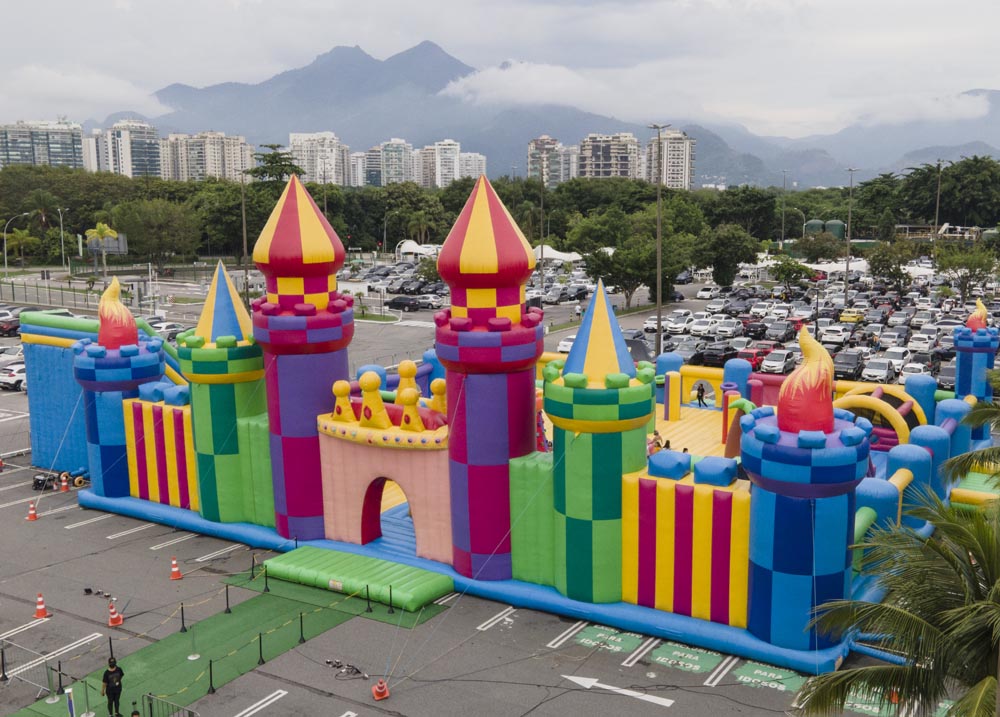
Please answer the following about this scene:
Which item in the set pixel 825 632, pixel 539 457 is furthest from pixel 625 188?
pixel 825 632

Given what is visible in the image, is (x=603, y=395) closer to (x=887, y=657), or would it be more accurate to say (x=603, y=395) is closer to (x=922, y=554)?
(x=887, y=657)

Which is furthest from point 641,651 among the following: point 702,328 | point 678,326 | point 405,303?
point 405,303

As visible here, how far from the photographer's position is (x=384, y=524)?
77.3 feet

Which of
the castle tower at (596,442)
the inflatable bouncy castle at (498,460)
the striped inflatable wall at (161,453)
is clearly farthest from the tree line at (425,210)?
the castle tower at (596,442)

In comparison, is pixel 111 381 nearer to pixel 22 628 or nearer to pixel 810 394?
pixel 22 628

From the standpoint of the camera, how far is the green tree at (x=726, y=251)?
251ft

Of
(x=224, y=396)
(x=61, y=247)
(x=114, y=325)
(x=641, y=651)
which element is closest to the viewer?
(x=641, y=651)

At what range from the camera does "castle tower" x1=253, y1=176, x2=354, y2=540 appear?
72.5 feet

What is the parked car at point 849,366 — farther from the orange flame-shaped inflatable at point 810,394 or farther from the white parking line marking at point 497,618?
the orange flame-shaped inflatable at point 810,394

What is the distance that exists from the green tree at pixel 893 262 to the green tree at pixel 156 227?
60352mm

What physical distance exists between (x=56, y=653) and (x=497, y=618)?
26.8 ft

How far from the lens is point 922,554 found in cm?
1109

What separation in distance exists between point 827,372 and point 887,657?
516 cm

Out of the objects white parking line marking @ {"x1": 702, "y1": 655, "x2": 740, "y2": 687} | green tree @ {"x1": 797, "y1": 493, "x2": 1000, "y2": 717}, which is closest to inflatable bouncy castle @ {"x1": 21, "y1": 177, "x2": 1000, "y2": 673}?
white parking line marking @ {"x1": 702, "y1": 655, "x2": 740, "y2": 687}
